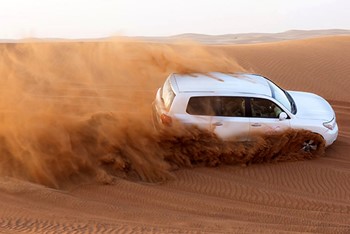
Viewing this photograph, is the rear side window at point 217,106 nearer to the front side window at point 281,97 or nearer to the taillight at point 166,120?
the taillight at point 166,120

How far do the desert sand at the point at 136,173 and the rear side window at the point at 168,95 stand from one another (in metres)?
0.60

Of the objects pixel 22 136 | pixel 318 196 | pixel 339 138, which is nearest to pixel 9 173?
pixel 22 136

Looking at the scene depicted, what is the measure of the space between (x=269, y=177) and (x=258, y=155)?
614 mm

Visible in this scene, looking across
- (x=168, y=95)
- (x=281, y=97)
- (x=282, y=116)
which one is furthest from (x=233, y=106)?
(x=168, y=95)

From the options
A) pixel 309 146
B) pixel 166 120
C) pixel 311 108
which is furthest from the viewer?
pixel 311 108

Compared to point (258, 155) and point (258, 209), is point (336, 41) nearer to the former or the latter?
point (258, 155)

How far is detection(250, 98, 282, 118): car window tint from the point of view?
31.0ft

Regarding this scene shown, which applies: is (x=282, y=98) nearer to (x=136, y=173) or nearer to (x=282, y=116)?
(x=282, y=116)

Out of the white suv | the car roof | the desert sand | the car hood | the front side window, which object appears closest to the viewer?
the desert sand

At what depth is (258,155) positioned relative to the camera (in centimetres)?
955

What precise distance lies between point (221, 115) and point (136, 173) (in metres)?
2.01

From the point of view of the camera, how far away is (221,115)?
30.9 feet

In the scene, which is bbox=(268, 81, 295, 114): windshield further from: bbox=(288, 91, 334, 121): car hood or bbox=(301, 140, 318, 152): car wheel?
bbox=(301, 140, 318, 152): car wheel

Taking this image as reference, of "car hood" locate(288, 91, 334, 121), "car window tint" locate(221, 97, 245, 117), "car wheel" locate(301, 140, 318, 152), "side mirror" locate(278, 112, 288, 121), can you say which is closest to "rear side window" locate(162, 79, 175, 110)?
"car window tint" locate(221, 97, 245, 117)
